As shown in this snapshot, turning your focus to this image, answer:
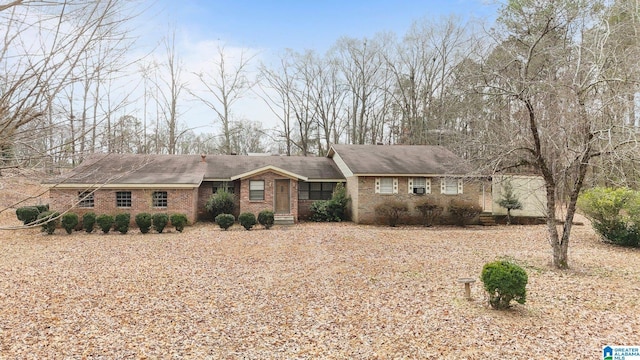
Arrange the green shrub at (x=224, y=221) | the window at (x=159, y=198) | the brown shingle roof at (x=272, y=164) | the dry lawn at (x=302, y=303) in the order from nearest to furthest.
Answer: the dry lawn at (x=302, y=303), the green shrub at (x=224, y=221), the window at (x=159, y=198), the brown shingle roof at (x=272, y=164)

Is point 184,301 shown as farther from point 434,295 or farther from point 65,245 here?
point 65,245

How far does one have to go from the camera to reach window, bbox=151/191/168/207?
54.4 ft

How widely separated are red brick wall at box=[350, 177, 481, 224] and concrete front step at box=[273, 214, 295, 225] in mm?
3318

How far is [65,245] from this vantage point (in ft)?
39.7

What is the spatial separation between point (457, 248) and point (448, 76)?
66.9 ft

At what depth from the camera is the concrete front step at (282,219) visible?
688 inches

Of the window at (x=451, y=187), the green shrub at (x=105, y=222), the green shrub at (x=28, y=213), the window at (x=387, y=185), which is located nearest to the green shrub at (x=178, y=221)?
the green shrub at (x=105, y=222)

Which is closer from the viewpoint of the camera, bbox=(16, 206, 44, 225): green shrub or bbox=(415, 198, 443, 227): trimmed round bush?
bbox=(16, 206, 44, 225): green shrub

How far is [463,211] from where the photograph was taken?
688 inches

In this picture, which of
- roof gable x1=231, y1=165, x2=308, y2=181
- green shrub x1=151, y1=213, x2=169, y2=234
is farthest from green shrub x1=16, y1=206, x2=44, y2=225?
roof gable x1=231, y1=165, x2=308, y2=181

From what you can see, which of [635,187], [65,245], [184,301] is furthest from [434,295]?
[65,245]

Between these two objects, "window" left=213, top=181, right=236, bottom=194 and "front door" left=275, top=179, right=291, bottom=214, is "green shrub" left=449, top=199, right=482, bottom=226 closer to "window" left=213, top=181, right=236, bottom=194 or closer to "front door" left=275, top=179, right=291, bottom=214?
"front door" left=275, top=179, right=291, bottom=214

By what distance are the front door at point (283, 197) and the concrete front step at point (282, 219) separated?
0.53 m

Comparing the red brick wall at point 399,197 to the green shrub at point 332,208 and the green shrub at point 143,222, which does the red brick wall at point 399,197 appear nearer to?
the green shrub at point 332,208
